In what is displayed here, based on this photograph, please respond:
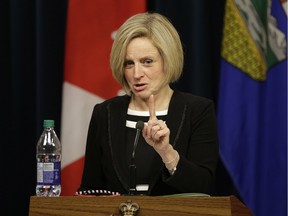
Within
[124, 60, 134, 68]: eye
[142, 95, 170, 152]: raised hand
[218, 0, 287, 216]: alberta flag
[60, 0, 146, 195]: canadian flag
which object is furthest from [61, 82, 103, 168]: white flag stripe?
[142, 95, 170, 152]: raised hand

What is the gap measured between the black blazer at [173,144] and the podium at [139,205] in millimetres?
363

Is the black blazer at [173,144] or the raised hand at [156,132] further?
the black blazer at [173,144]

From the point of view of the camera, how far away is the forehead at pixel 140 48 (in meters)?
2.55

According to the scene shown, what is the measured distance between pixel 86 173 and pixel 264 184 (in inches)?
45.3

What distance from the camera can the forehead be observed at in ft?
8.38

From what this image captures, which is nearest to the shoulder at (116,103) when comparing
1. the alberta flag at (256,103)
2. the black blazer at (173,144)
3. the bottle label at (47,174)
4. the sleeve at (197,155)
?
the black blazer at (173,144)

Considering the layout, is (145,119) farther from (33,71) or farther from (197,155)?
(33,71)

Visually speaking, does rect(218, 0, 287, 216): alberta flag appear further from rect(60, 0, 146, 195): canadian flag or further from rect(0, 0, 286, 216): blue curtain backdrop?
rect(60, 0, 146, 195): canadian flag

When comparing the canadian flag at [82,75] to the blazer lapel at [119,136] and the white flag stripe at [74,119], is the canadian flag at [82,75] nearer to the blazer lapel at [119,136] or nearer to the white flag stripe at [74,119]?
the white flag stripe at [74,119]

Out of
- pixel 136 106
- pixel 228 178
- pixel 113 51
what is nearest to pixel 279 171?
pixel 228 178

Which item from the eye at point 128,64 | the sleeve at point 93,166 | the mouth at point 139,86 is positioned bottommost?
the sleeve at point 93,166

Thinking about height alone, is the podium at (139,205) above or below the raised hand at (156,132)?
below

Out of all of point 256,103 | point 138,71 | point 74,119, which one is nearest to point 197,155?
point 138,71

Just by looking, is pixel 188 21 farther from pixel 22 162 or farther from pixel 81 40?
pixel 22 162
